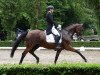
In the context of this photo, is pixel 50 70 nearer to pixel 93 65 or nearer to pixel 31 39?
pixel 93 65

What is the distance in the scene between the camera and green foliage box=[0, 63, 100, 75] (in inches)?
431

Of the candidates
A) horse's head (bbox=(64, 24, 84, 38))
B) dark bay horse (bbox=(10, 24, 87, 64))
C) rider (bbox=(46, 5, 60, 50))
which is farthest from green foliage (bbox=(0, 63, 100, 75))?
horse's head (bbox=(64, 24, 84, 38))

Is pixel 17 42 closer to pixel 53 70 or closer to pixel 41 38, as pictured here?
pixel 41 38

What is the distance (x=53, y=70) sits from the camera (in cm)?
1096

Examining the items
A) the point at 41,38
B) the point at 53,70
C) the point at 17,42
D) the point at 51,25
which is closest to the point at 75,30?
the point at 51,25

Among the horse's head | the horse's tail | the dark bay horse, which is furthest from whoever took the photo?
the horse's head

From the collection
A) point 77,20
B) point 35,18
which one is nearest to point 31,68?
point 35,18

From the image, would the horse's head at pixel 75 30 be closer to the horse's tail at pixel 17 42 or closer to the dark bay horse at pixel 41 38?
the dark bay horse at pixel 41 38

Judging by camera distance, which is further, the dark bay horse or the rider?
the dark bay horse

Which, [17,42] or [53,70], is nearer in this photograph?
[53,70]

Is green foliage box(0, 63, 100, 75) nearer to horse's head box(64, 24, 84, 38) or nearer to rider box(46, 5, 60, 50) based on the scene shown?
rider box(46, 5, 60, 50)

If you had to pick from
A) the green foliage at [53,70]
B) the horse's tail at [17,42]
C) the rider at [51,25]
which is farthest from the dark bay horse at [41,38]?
the green foliage at [53,70]

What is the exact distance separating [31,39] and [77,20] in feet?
119

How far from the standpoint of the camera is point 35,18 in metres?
36.9
